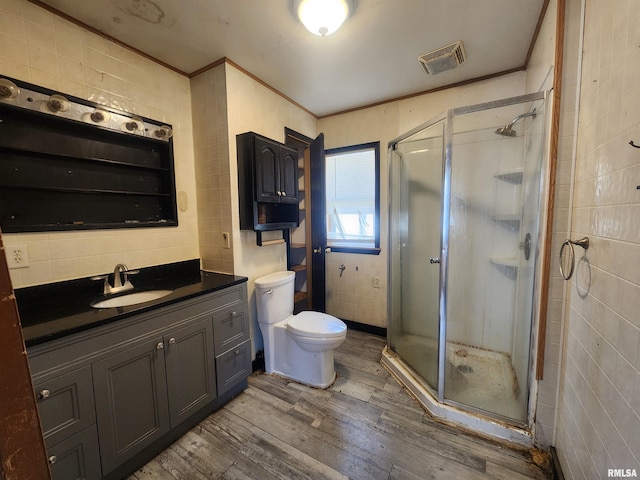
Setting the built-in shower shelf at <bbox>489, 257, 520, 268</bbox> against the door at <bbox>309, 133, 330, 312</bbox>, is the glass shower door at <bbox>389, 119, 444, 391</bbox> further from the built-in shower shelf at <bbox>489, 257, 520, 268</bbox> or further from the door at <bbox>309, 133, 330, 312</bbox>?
the door at <bbox>309, 133, 330, 312</bbox>

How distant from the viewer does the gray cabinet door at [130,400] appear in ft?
3.81

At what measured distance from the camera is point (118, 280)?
5.17 feet

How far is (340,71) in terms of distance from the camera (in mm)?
1994


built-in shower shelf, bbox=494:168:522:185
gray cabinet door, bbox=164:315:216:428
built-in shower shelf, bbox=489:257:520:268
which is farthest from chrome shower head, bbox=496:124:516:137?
gray cabinet door, bbox=164:315:216:428

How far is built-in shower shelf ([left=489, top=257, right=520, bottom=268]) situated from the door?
1.48 metres

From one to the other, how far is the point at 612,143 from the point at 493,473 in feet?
5.02

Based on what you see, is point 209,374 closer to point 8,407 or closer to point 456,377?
point 8,407

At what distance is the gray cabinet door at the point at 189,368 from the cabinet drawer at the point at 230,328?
1.8 inches

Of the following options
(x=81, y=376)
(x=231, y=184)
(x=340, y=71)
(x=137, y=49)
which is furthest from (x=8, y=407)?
(x=340, y=71)

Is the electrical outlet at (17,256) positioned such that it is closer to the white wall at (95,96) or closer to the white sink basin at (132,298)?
the white wall at (95,96)

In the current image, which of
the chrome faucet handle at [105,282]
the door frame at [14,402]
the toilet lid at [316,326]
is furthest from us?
the toilet lid at [316,326]

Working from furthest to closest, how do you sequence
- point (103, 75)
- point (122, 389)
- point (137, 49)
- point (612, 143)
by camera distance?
point (137, 49) < point (103, 75) < point (122, 389) < point (612, 143)

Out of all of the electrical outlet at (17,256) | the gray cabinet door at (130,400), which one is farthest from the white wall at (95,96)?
the gray cabinet door at (130,400)

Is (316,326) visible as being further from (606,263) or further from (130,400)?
(606,263)
